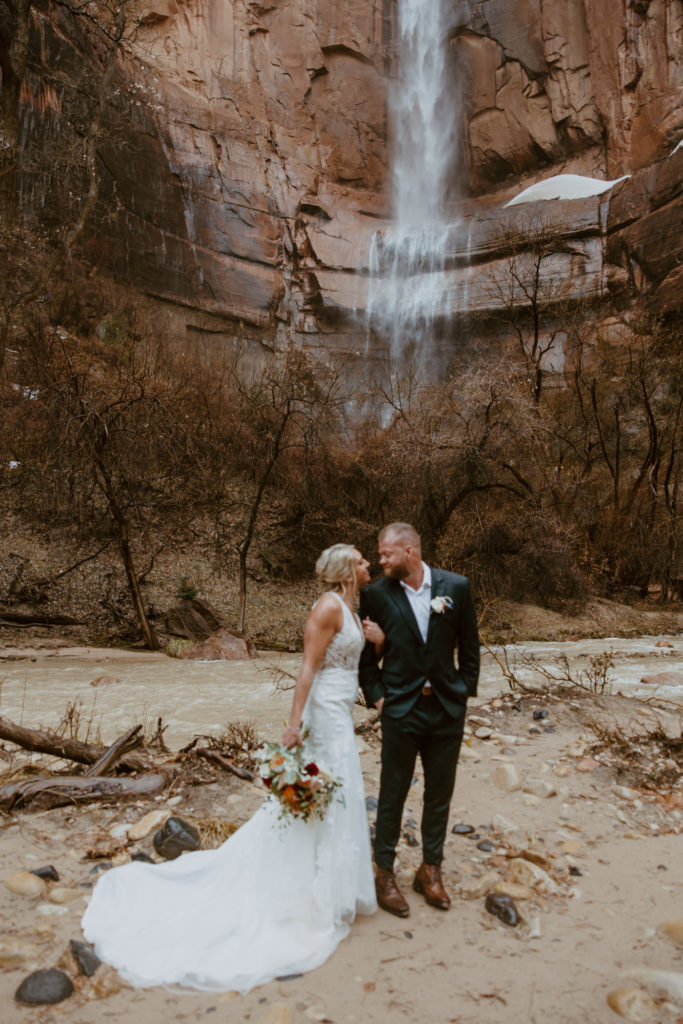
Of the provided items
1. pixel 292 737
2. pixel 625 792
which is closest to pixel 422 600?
pixel 292 737

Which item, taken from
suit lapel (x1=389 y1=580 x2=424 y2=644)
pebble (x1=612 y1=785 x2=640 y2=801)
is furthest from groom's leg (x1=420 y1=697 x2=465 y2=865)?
pebble (x1=612 y1=785 x2=640 y2=801)

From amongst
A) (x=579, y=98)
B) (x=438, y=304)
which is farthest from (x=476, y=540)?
(x=579, y=98)

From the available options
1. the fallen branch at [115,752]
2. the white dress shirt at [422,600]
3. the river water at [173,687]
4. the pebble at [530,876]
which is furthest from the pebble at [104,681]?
the white dress shirt at [422,600]

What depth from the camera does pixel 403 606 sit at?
11.2 feet

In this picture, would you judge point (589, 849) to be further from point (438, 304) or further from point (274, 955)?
point (438, 304)

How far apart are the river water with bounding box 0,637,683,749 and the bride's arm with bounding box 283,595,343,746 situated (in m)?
3.91

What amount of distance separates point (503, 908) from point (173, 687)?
7434 mm

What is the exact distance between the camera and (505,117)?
36094mm

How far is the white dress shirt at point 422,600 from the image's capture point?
135 inches

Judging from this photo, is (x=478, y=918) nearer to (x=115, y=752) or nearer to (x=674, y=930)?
(x=674, y=930)

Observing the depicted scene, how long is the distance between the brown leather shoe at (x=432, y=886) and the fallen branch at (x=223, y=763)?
68.1 inches

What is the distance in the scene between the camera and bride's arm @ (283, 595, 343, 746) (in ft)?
10.4

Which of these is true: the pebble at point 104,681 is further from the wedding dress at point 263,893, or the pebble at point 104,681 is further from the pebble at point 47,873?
the wedding dress at point 263,893

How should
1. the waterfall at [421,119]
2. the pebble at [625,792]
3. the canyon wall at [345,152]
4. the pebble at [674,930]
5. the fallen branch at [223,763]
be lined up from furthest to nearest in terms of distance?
the waterfall at [421,119], the canyon wall at [345,152], the fallen branch at [223,763], the pebble at [625,792], the pebble at [674,930]
